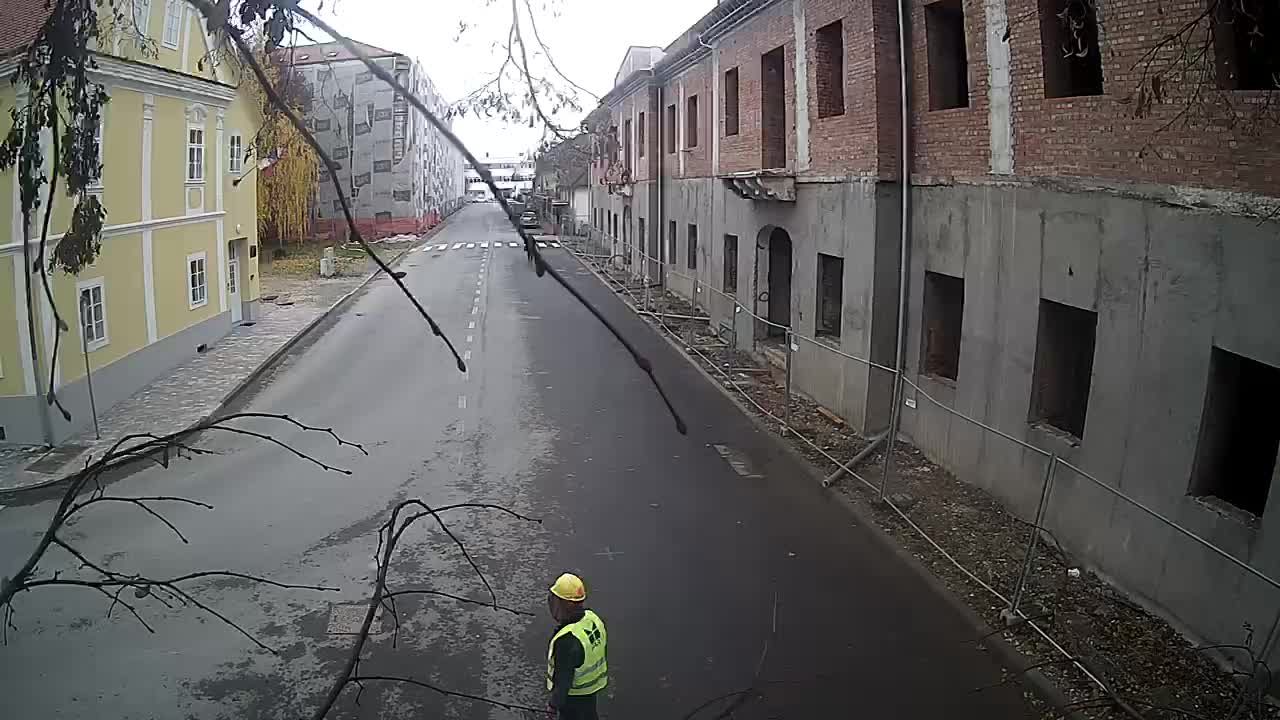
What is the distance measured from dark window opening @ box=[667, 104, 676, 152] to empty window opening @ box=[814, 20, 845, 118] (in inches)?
543

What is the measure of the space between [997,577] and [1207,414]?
8.33 ft

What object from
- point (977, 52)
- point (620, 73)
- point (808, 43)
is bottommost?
point (977, 52)

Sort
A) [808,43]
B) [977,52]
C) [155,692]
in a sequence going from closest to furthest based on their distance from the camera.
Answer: [155,692]
[977,52]
[808,43]

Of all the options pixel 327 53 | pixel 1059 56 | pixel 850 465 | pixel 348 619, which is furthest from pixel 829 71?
pixel 327 53

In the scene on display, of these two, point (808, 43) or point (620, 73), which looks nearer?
point (808, 43)

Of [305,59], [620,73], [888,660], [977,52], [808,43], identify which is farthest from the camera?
[620,73]

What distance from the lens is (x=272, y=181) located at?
39.1 metres

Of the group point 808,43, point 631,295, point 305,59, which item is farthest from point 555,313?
point 305,59

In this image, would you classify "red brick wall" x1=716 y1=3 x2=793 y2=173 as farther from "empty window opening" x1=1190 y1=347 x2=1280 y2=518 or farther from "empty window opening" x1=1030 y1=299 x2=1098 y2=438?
"empty window opening" x1=1190 y1=347 x2=1280 y2=518

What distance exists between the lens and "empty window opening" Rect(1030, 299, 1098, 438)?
10984 mm

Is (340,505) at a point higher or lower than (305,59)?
lower

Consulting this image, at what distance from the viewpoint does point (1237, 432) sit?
8.52 m

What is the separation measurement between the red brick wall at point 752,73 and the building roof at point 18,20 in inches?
464

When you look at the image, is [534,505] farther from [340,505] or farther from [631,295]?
[631,295]
